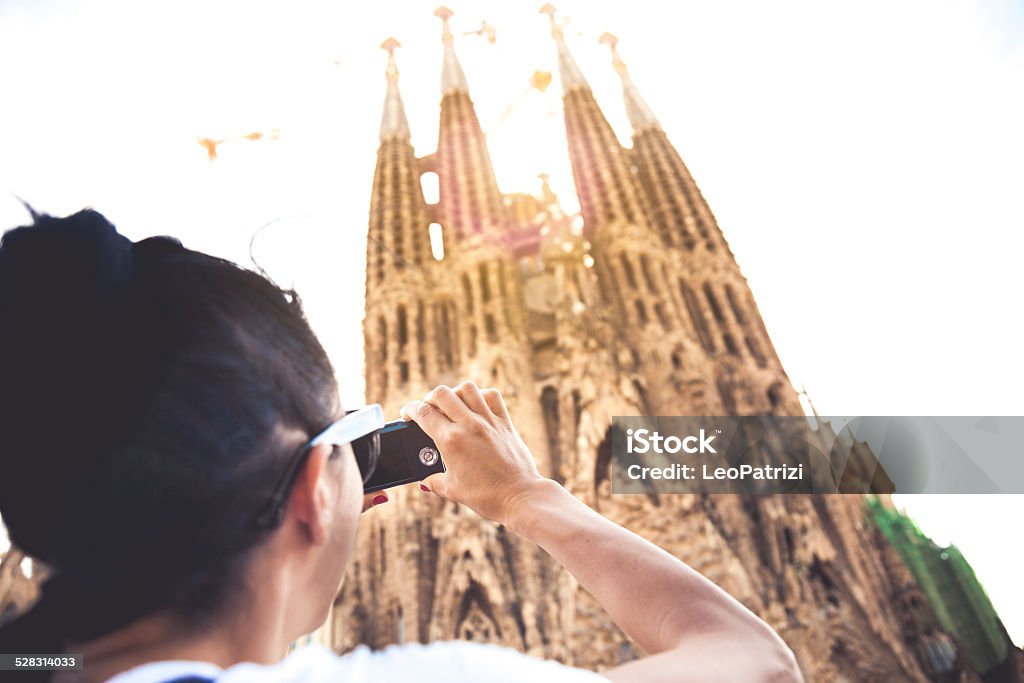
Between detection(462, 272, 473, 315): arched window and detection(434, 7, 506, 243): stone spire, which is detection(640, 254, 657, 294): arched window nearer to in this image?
detection(434, 7, 506, 243): stone spire

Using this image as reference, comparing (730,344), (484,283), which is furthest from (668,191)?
(484,283)

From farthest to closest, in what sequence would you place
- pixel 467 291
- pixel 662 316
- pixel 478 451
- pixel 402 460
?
pixel 467 291
pixel 662 316
pixel 402 460
pixel 478 451

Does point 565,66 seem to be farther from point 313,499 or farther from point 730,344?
point 313,499

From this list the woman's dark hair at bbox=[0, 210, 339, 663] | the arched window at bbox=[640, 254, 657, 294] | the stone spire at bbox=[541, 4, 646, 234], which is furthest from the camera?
the stone spire at bbox=[541, 4, 646, 234]

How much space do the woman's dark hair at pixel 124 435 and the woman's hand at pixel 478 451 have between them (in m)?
0.37

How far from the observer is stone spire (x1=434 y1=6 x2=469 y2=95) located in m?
22.7

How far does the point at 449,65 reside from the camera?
23.6 meters

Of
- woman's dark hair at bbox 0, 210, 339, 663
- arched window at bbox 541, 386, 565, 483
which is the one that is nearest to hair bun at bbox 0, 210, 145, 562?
woman's dark hair at bbox 0, 210, 339, 663

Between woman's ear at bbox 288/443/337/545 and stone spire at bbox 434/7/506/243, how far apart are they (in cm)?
1725

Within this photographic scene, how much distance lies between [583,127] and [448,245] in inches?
258

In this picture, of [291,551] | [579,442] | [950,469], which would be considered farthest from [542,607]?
[291,551]

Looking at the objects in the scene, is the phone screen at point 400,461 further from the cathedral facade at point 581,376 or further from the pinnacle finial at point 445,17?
the pinnacle finial at point 445,17

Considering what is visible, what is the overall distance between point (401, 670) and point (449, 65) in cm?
2496

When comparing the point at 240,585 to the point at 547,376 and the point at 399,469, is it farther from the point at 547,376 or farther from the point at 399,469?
the point at 547,376
